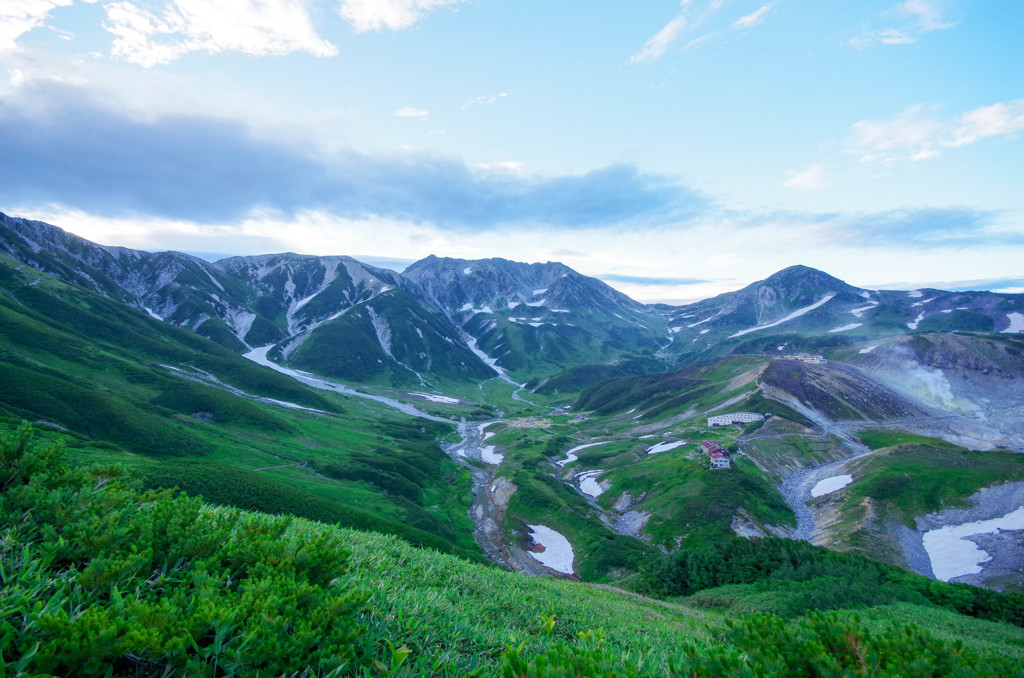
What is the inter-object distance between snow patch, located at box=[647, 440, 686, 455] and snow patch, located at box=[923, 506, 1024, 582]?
46090 millimetres

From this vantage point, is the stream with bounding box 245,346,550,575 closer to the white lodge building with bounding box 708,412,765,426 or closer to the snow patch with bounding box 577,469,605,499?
the snow patch with bounding box 577,469,605,499

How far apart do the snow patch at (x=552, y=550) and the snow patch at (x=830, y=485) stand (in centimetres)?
5102

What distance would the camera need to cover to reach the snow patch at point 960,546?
52.3m

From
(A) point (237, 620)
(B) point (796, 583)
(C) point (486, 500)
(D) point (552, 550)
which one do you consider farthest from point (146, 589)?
(C) point (486, 500)

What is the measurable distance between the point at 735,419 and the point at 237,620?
128 meters

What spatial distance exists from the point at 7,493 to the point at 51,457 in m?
1.79

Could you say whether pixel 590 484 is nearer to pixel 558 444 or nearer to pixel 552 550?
pixel 558 444

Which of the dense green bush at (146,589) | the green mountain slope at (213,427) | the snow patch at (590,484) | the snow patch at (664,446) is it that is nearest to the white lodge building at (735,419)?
the snow patch at (664,446)

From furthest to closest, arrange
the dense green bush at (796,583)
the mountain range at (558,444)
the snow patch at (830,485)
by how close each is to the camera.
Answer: the snow patch at (830,485)
the mountain range at (558,444)
the dense green bush at (796,583)

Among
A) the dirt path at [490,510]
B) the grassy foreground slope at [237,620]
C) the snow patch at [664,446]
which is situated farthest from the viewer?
the snow patch at [664,446]

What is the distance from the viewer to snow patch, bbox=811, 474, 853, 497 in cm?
7694

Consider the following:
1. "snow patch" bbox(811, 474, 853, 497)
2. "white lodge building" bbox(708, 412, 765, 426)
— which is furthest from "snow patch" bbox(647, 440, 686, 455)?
"snow patch" bbox(811, 474, 853, 497)

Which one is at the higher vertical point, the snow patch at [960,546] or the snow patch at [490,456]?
the snow patch at [960,546]

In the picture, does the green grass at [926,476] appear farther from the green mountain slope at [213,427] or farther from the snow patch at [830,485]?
the green mountain slope at [213,427]
